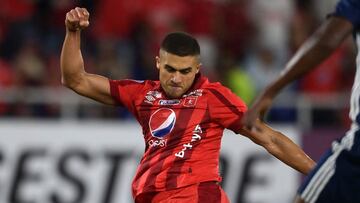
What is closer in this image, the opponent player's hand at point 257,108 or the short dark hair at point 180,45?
the opponent player's hand at point 257,108

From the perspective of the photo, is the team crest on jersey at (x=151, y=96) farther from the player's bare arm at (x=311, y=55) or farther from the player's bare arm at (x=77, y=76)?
the player's bare arm at (x=311, y=55)

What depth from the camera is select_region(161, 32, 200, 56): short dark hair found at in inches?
286

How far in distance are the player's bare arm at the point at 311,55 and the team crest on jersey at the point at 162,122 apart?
178 cm

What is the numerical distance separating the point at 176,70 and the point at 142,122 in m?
0.44

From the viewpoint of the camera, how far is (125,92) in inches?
294

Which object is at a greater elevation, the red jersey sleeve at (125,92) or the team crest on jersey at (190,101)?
the team crest on jersey at (190,101)

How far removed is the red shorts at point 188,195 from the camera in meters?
7.15

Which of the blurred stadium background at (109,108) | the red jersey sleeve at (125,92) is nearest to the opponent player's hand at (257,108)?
the red jersey sleeve at (125,92)

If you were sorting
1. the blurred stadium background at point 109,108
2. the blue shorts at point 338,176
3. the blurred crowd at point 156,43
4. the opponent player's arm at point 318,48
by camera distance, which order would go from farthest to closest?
the blurred crowd at point 156,43 < the blurred stadium background at point 109,108 < the blue shorts at point 338,176 < the opponent player's arm at point 318,48

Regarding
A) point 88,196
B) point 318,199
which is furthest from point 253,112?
point 88,196

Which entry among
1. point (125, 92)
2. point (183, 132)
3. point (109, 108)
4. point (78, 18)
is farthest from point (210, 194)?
point (109, 108)

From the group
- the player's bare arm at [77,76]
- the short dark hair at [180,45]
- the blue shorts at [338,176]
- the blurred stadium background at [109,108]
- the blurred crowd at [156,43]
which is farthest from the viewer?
the blurred crowd at [156,43]

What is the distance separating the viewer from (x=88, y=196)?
42.1 ft

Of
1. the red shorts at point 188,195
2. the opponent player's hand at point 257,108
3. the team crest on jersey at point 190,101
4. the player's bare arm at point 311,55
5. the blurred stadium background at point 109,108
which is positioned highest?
the player's bare arm at point 311,55
